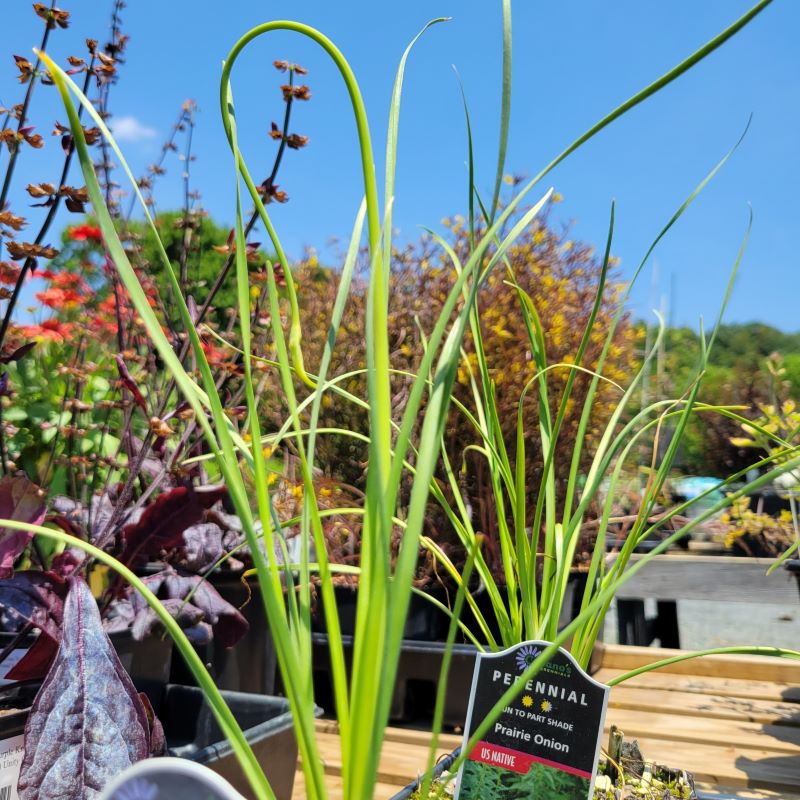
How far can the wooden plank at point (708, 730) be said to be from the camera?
1358 millimetres

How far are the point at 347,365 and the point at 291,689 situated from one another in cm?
205

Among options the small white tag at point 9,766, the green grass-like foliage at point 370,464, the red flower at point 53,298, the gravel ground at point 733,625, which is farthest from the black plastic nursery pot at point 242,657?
the gravel ground at point 733,625

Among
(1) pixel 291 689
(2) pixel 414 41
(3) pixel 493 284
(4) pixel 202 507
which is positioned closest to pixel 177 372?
(1) pixel 291 689

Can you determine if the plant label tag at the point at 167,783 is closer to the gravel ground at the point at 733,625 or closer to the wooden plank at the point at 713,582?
the wooden plank at the point at 713,582

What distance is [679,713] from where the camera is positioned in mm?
1556

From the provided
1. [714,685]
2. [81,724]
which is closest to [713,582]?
[714,685]

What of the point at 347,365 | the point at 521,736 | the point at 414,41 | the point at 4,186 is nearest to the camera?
the point at 414,41

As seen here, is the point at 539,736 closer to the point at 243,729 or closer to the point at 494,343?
the point at 243,729

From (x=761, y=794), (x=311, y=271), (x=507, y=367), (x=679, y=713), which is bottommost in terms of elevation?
(x=761, y=794)

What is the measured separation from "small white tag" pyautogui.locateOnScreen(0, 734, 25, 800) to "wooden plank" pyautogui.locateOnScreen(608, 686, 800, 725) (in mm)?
1165

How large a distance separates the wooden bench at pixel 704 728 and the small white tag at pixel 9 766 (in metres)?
0.47

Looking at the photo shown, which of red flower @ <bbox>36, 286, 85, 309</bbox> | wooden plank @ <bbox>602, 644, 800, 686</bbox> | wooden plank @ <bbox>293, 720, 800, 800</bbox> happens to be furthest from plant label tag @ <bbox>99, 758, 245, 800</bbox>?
red flower @ <bbox>36, 286, 85, 309</bbox>

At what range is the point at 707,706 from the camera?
5.27 feet

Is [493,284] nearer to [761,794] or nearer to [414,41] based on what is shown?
[761,794]
